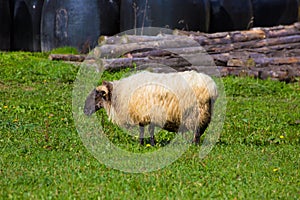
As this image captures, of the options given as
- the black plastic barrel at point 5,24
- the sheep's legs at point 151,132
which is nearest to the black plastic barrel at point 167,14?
the black plastic barrel at point 5,24

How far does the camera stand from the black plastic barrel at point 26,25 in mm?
22578

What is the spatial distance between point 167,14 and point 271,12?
436 centimetres

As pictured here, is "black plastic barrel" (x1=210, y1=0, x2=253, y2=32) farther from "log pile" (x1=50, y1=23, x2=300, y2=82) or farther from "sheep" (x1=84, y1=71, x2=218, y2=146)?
"sheep" (x1=84, y1=71, x2=218, y2=146)

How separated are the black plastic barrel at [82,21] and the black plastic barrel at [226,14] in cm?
304

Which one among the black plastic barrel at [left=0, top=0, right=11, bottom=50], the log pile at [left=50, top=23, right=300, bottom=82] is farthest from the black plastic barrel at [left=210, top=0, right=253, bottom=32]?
the black plastic barrel at [left=0, top=0, right=11, bottom=50]

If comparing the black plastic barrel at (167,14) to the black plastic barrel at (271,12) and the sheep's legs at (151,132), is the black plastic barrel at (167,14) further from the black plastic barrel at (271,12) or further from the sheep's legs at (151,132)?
the sheep's legs at (151,132)

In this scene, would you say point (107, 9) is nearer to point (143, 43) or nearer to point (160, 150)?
point (143, 43)

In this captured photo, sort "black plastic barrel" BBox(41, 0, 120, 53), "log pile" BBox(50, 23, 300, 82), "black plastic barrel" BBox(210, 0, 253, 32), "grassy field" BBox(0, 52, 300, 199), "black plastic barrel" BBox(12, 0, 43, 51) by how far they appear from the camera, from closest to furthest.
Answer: "grassy field" BBox(0, 52, 300, 199) → "log pile" BBox(50, 23, 300, 82) → "black plastic barrel" BBox(41, 0, 120, 53) → "black plastic barrel" BBox(210, 0, 253, 32) → "black plastic barrel" BBox(12, 0, 43, 51)

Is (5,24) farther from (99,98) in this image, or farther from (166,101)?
(166,101)

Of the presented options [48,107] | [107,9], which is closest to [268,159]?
[48,107]

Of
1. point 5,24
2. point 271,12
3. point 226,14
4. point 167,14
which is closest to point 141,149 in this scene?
point 167,14

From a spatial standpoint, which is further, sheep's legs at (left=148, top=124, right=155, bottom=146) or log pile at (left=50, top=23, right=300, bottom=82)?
log pile at (left=50, top=23, right=300, bottom=82)

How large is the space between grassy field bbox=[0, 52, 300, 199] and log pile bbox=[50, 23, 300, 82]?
231 centimetres

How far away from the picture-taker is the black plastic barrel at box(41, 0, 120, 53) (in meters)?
20.6
